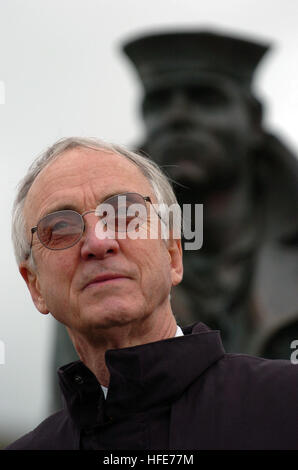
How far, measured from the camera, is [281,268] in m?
8.16

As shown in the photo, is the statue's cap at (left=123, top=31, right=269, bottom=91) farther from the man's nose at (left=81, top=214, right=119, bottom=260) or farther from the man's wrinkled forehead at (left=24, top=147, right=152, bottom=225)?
the man's nose at (left=81, top=214, right=119, bottom=260)

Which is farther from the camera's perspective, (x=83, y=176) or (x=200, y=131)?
(x=200, y=131)

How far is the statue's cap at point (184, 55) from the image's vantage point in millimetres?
8502

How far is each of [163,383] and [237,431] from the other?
184 mm

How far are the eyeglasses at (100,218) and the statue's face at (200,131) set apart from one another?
6.10 metres

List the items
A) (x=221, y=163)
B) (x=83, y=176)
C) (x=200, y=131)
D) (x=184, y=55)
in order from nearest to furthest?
1. (x=83, y=176)
2. (x=200, y=131)
3. (x=221, y=163)
4. (x=184, y=55)

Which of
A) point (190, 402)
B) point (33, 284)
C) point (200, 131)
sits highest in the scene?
point (200, 131)

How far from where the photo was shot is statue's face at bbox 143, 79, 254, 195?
323 inches

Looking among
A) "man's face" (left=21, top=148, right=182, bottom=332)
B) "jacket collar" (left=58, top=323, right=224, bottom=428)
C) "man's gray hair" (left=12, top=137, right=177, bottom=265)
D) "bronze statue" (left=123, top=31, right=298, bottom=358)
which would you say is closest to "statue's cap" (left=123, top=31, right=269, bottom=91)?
"bronze statue" (left=123, top=31, right=298, bottom=358)

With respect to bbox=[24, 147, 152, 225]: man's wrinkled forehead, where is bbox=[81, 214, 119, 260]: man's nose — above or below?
below

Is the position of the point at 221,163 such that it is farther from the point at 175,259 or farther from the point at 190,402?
the point at 190,402

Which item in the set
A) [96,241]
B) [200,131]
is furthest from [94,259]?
[200,131]

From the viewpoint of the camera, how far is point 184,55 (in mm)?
8578

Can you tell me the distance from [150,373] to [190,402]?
11 cm
